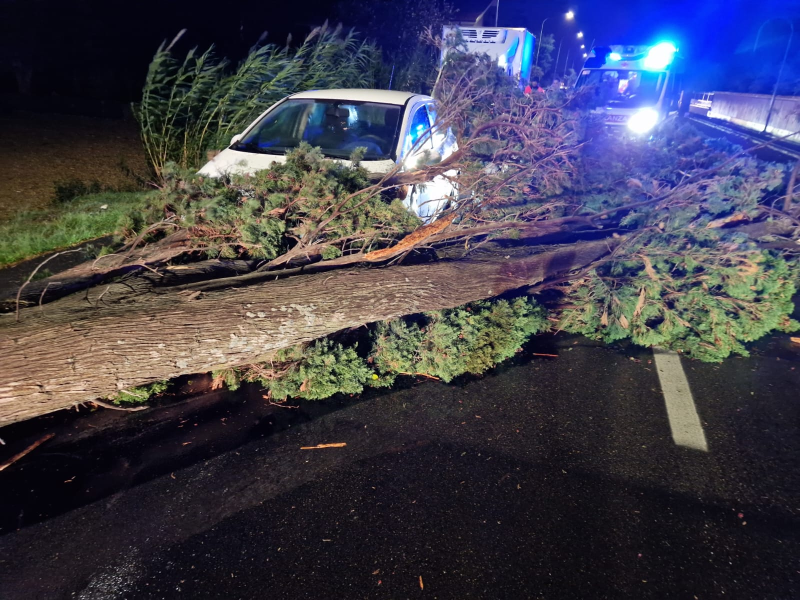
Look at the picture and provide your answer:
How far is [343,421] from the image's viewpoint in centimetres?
363

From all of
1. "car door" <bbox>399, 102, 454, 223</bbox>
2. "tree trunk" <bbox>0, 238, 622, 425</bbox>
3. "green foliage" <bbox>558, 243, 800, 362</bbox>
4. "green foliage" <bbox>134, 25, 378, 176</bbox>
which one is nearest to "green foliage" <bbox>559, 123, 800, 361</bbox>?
"green foliage" <bbox>558, 243, 800, 362</bbox>

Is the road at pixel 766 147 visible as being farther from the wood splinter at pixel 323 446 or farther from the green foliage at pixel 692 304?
the wood splinter at pixel 323 446

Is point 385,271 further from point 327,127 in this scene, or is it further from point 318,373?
point 327,127

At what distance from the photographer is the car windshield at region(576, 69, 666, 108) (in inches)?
528

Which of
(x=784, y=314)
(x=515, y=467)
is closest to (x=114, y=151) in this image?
(x=515, y=467)

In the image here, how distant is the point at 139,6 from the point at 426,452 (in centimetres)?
1480

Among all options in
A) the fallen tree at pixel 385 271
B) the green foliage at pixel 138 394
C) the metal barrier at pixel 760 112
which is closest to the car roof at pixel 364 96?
the fallen tree at pixel 385 271

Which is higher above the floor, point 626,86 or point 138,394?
point 626,86

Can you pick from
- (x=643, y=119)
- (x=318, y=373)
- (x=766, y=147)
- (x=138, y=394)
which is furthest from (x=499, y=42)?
(x=138, y=394)

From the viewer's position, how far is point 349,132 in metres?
5.85

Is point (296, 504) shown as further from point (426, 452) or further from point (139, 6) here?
point (139, 6)

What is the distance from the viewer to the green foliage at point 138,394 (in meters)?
3.65

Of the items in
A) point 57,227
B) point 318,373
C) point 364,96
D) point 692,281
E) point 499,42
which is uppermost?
point 499,42

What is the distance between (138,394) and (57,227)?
140 inches
